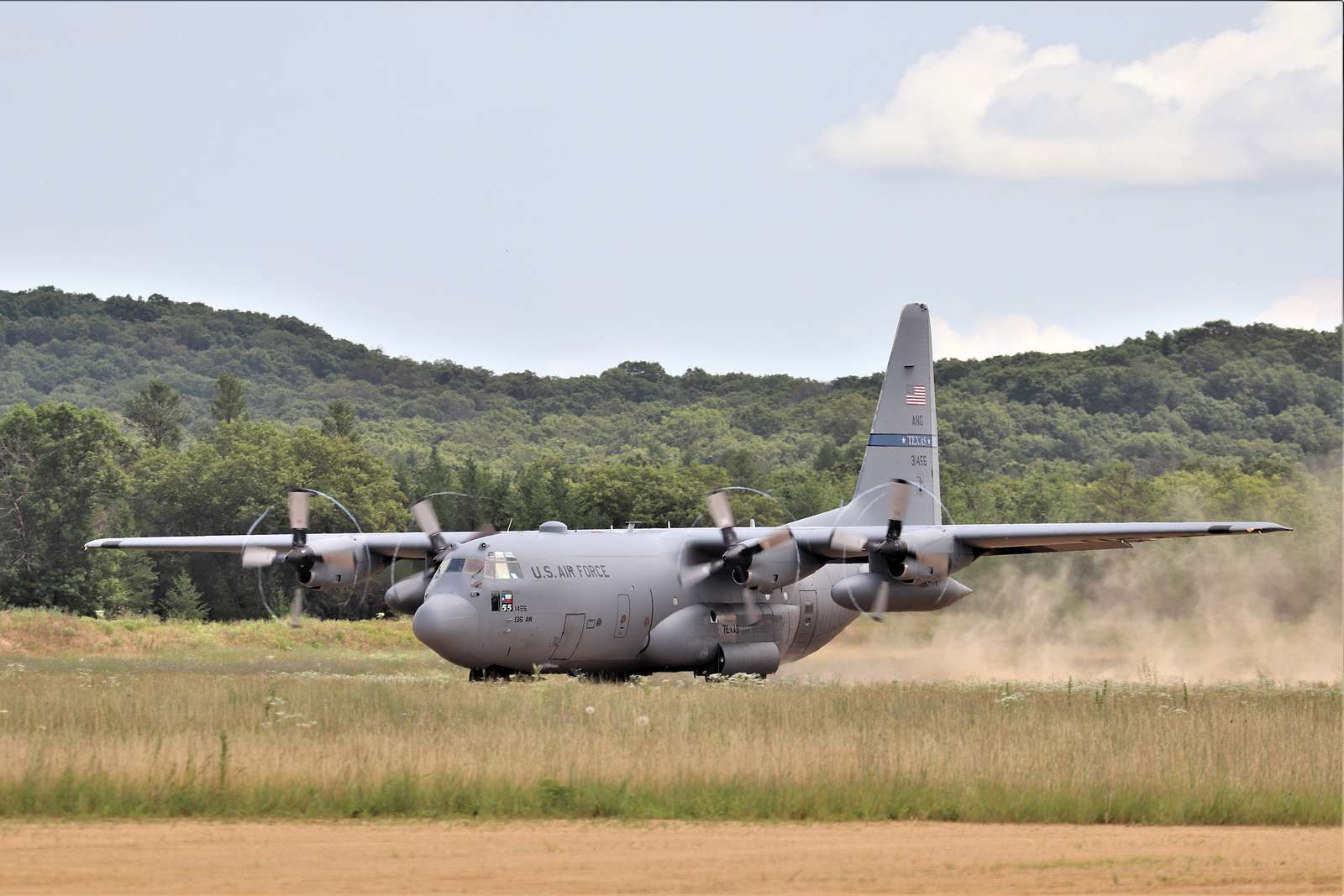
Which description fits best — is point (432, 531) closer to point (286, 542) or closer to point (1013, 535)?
point (286, 542)

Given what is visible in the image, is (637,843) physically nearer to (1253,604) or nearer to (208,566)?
(1253,604)

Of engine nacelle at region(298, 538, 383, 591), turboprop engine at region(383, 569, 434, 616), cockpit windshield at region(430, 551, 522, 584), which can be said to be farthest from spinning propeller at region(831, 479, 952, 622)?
engine nacelle at region(298, 538, 383, 591)

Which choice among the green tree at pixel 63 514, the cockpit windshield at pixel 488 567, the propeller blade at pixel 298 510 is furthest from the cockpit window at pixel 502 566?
the green tree at pixel 63 514

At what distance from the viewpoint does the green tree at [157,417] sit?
103 meters

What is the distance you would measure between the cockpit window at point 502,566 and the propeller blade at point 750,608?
16.2 feet

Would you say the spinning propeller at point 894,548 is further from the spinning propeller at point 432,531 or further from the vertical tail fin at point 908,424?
the spinning propeller at point 432,531

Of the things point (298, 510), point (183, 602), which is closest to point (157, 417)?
point (183, 602)

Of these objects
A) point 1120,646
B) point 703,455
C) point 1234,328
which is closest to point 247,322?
point 703,455

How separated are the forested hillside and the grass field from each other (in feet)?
84.3

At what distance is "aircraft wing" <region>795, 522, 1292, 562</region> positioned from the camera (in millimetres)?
27844

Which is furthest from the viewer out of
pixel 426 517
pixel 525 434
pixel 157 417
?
pixel 525 434

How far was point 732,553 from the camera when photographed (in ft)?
93.8

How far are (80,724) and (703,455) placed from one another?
95.0 m

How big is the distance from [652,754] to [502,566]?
9.05 meters
